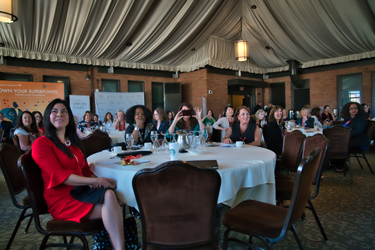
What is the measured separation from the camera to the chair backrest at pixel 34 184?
5.39 ft

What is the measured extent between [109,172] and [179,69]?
10.3 m

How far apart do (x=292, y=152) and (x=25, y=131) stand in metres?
4.42

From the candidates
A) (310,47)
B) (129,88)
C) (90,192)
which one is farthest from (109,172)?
(310,47)

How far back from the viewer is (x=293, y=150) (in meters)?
2.81

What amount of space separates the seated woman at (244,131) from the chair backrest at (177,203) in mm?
2252

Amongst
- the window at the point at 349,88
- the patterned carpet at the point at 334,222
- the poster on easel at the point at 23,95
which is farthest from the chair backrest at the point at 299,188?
the window at the point at 349,88

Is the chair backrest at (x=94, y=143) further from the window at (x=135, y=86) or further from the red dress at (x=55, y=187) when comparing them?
the window at (x=135, y=86)

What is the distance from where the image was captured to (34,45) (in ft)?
26.7

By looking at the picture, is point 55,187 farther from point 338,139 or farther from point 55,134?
point 338,139

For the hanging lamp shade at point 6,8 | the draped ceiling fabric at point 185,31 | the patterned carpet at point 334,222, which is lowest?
the patterned carpet at point 334,222

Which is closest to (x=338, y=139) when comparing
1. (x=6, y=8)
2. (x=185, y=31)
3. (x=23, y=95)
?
(x=6, y=8)

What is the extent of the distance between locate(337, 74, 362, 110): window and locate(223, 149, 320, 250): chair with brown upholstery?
457 inches

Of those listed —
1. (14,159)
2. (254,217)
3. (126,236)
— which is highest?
(14,159)

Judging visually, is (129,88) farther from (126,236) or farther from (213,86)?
(126,236)
